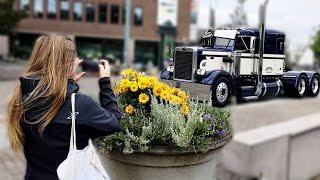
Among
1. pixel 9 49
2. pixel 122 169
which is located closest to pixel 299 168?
pixel 9 49

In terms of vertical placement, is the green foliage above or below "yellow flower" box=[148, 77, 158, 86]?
below

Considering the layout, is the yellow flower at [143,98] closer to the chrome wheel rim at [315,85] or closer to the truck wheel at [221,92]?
the truck wheel at [221,92]

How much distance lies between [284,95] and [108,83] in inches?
65.3

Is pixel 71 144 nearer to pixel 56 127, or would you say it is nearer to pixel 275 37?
pixel 56 127

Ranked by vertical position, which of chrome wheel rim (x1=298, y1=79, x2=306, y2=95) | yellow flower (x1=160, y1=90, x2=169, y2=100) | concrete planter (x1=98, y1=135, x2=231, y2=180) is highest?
chrome wheel rim (x1=298, y1=79, x2=306, y2=95)

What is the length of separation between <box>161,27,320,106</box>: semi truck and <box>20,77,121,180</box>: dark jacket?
1.29 metres

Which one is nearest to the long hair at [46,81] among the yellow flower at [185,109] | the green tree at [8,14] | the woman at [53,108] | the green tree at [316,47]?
the woman at [53,108]

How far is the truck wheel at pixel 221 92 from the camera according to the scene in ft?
9.64

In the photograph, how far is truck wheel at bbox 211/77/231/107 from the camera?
294 centimetres

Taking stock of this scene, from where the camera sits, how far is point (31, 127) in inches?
174

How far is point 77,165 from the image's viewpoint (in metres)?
4.25

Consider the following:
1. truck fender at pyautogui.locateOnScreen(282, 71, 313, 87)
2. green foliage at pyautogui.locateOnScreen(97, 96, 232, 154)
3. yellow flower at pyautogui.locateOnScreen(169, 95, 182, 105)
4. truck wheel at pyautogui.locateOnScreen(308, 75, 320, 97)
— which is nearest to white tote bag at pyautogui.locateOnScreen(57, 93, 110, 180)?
green foliage at pyautogui.locateOnScreen(97, 96, 232, 154)

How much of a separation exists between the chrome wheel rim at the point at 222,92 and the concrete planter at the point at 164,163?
194 cm

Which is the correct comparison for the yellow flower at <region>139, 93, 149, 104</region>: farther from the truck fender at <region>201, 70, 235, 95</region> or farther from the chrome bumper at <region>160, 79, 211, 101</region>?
the truck fender at <region>201, 70, 235, 95</region>
